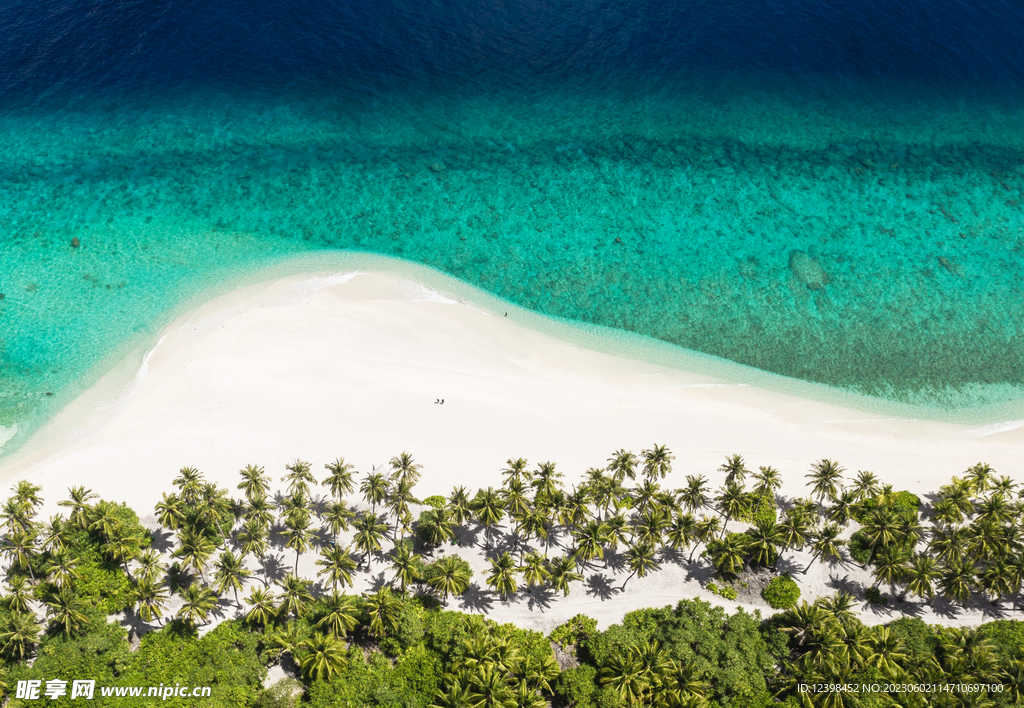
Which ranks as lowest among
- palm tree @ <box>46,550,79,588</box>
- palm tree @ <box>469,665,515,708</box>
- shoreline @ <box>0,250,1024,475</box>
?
palm tree @ <box>469,665,515,708</box>

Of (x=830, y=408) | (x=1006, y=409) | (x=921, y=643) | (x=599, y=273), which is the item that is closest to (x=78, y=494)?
(x=599, y=273)

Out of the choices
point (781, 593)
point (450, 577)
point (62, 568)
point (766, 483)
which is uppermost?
point (766, 483)

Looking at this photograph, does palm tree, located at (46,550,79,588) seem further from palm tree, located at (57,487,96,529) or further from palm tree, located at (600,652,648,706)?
palm tree, located at (600,652,648,706)

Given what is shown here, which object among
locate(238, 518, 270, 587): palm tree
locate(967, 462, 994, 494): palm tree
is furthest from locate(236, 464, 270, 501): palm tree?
locate(967, 462, 994, 494): palm tree

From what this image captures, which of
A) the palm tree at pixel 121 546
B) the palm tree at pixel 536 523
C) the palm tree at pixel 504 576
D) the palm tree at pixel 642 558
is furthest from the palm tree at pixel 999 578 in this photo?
the palm tree at pixel 121 546

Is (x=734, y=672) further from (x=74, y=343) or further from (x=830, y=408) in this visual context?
(x=74, y=343)

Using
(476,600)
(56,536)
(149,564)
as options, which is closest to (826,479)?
(476,600)

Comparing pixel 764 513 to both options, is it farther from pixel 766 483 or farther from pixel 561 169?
pixel 561 169
